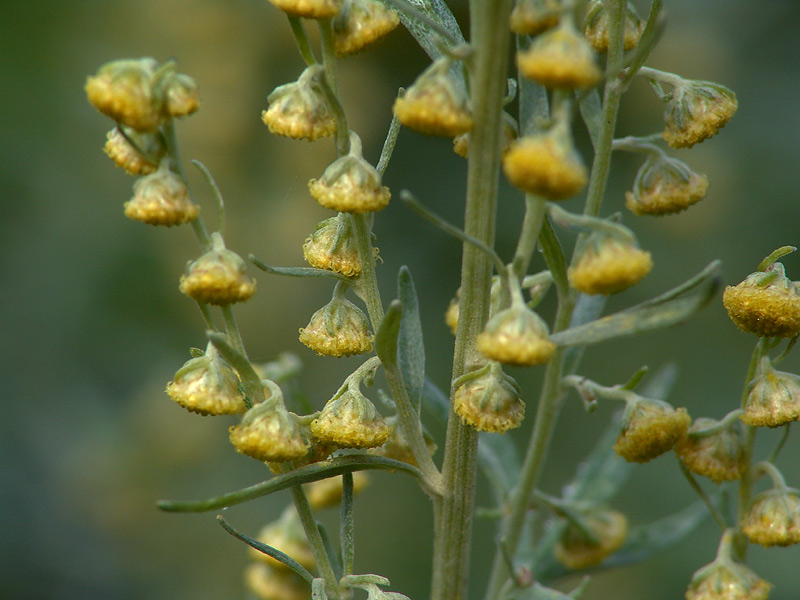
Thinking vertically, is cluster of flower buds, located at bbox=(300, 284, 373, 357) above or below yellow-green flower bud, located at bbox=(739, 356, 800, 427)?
above

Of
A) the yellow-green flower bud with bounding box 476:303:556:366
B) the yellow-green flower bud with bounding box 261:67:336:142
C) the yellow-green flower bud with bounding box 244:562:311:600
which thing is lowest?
the yellow-green flower bud with bounding box 244:562:311:600

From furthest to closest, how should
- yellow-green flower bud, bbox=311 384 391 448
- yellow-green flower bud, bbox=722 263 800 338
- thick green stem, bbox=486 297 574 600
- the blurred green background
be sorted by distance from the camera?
1. the blurred green background
2. thick green stem, bbox=486 297 574 600
3. yellow-green flower bud, bbox=722 263 800 338
4. yellow-green flower bud, bbox=311 384 391 448

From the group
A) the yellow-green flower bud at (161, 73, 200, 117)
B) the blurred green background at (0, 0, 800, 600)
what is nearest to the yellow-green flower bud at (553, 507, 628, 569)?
the yellow-green flower bud at (161, 73, 200, 117)

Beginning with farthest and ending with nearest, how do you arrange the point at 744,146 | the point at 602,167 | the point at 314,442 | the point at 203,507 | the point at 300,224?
the point at 744,146 → the point at 300,224 → the point at 602,167 → the point at 314,442 → the point at 203,507

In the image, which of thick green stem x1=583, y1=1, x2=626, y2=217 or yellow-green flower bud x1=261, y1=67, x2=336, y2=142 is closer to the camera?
yellow-green flower bud x1=261, y1=67, x2=336, y2=142

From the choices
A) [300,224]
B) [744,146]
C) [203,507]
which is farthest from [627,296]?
[203,507]

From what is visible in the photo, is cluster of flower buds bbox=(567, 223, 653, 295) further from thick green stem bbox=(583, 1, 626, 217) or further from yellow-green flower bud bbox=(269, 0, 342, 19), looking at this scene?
yellow-green flower bud bbox=(269, 0, 342, 19)

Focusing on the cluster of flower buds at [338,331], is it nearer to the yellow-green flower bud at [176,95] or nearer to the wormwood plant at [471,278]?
the wormwood plant at [471,278]

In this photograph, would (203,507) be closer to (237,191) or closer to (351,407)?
(351,407)
